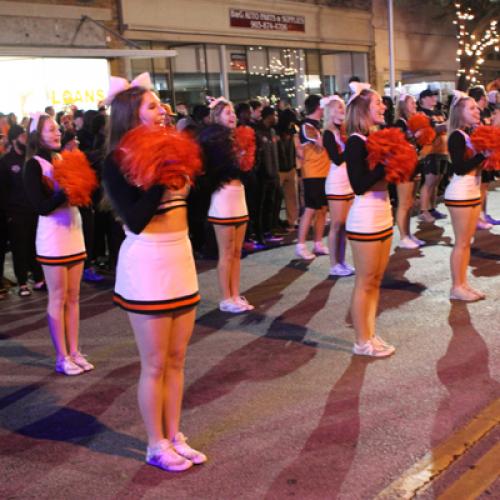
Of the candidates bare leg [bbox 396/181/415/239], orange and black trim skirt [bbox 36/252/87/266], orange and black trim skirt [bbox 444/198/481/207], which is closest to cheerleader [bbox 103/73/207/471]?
orange and black trim skirt [bbox 36/252/87/266]

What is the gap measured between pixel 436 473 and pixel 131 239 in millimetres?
1896

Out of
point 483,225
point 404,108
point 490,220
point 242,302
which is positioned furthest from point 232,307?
point 404,108

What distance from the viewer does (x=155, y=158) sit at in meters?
3.52

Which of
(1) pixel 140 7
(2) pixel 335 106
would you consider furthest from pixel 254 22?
(2) pixel 335 106

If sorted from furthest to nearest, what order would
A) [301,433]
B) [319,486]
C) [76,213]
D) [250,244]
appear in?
[250,244] → [76,213] → [301,433] → [319,486]

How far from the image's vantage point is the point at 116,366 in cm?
580

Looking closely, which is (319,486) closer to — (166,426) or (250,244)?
(166,426)

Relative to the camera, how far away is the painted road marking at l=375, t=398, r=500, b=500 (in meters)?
3.62

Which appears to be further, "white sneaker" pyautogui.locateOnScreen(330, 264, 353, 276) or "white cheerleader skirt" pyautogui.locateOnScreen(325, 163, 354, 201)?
"white sneaker" pyautogui.locateOnScreen(330, 264, 353, 276)

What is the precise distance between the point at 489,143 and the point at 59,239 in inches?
146

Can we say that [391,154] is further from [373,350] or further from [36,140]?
[36,140]

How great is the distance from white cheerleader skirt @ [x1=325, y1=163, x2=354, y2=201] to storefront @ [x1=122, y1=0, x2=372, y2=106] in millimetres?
10535

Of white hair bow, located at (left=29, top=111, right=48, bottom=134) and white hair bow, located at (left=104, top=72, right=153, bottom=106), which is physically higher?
white hair bow, located at (left=104, top=72, right=153, bottom=106)

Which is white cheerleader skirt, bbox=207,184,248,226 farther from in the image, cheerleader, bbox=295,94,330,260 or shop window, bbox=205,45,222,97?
shop window, bbox=205,45,222,97
